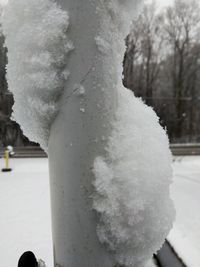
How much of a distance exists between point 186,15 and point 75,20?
39153 mm

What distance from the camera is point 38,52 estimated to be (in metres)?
0.92

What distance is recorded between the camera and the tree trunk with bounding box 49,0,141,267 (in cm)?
92

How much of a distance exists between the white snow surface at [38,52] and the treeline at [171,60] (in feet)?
107

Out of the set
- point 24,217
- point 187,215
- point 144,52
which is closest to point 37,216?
point 24,217

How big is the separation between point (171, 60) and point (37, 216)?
113 ft

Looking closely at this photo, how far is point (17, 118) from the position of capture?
1.07 meters

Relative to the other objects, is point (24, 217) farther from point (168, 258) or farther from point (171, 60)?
point (171, 60)

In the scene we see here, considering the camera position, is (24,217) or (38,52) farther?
(24,217)

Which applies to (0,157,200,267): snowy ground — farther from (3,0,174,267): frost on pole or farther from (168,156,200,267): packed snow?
(3,0,174,267): frost on pole

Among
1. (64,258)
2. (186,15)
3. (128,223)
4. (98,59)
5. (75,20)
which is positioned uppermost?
(186,15)

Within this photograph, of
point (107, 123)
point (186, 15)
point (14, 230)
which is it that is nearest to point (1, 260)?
point (14, 230)

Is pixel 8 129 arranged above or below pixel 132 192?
below

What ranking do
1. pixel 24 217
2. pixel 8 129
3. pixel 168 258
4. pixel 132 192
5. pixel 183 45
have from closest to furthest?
1. pixel 132 192
2. pixel 168 258
3. pixel 24 217
4. pixel 8 129
5. pixel 183 45

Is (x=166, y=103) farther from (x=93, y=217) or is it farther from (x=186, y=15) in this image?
(x=93, y=217)
